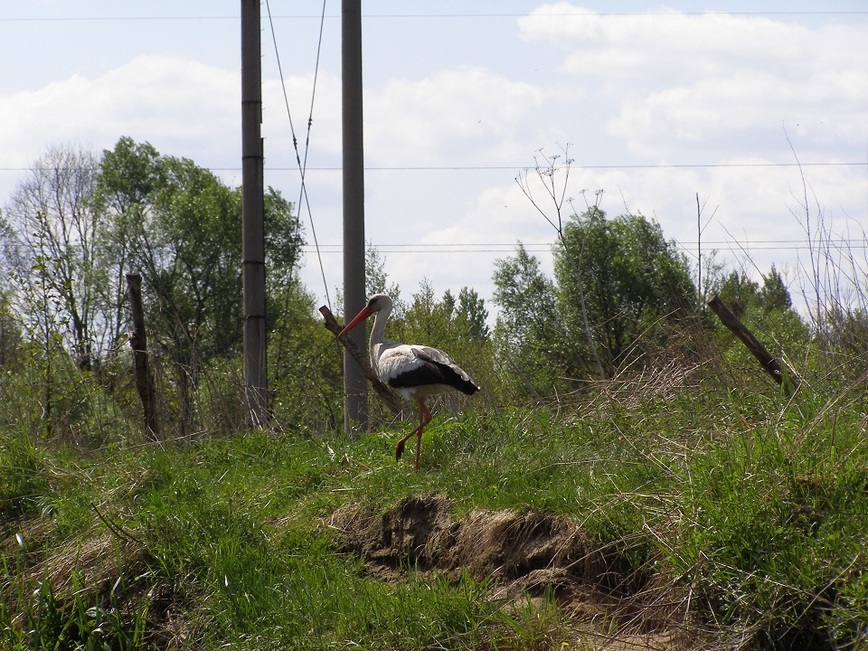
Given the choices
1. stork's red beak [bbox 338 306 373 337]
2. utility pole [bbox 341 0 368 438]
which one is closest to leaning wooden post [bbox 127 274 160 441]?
stork's red beak [bbox 338 306 373 337]

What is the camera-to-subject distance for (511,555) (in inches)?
241

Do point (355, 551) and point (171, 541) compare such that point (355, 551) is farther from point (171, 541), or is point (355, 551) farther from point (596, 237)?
point (596, 237)

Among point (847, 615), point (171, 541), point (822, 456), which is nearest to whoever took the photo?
point (847, 615)

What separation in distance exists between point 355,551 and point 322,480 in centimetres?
140

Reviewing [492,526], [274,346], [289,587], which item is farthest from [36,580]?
[274,346]

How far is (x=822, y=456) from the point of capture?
5.30 metres

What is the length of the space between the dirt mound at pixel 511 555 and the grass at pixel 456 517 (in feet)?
0.29

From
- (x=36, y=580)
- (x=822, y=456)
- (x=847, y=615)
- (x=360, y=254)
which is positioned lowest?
(x=36, y=580)

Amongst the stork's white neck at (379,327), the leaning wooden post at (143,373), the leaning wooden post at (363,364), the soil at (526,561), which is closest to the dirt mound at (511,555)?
the soil at (526,561)

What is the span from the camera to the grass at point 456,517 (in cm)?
488

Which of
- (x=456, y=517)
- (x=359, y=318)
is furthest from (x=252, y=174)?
(x=456, y=517)

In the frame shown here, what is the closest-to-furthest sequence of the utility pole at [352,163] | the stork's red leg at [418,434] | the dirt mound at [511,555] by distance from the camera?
the dirt mound at [511,555] < the stork's red leg at [418,434] < the utility pole at [352,163]

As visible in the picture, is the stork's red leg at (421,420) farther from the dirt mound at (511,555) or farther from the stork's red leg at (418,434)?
the dirt mound at (511,555)

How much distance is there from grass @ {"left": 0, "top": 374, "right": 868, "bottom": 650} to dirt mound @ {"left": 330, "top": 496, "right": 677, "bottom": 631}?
3.5 inches
